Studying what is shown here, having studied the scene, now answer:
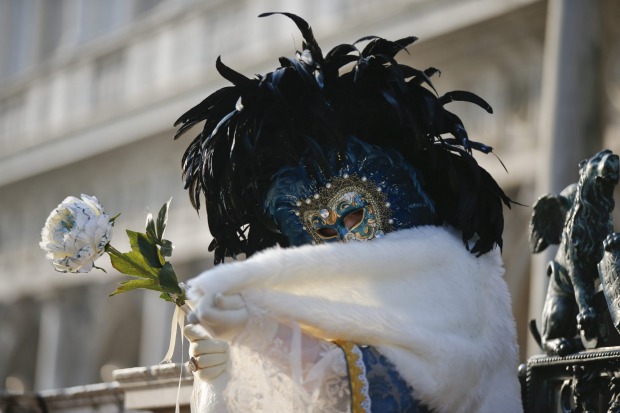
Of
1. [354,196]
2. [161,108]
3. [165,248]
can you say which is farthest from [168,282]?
[161,108]

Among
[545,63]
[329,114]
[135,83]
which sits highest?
[135,83]

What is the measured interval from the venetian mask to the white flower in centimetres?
55

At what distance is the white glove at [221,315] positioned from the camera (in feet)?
11.6

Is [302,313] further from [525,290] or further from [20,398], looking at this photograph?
[525,290]

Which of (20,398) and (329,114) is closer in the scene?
(329,114)

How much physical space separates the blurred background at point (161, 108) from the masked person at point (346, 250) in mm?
4794

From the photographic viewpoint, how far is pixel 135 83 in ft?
54.8

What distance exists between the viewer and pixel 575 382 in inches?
169

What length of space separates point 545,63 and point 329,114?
275 inches

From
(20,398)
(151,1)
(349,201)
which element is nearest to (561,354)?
(349,201)

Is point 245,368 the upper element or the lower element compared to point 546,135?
lower

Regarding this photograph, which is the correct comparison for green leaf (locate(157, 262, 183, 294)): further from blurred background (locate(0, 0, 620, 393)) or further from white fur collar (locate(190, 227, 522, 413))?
blurred background (locate(0, 0, 620, 393))

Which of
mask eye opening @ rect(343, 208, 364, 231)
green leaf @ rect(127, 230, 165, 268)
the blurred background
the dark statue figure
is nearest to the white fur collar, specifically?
mask eye opening @ rect(343, 208, 364, 231)

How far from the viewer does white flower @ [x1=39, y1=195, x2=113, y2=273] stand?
420 cm
